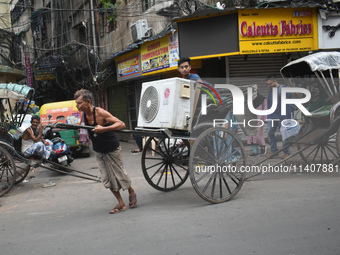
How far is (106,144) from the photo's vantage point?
4.67m

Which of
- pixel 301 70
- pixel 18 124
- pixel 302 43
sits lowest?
pixel 18 124

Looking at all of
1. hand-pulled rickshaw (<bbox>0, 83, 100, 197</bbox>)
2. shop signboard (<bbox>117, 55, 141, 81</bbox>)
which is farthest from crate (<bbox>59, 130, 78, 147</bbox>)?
shop signboard (<bbox>117, 55, 141, 81</bbox>)

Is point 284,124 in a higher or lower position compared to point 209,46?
lower

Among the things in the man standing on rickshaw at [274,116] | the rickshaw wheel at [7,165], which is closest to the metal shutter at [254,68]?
the man standing on rickshaw at [274,116]

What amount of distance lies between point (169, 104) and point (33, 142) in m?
3.67

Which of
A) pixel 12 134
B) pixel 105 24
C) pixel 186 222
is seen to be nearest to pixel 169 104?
pixel 186 222

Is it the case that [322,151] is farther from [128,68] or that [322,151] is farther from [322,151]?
[128,68]

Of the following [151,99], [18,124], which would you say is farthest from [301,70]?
[18,124]

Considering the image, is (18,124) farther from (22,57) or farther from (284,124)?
(22,57)

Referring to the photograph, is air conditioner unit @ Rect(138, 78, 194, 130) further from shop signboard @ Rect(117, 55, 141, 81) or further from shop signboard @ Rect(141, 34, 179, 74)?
shop signboard @ Rect(117, 55, 141, 81)

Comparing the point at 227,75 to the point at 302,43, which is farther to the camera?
the point at 227,75

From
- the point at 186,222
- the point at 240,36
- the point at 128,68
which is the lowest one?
the point at 186,222

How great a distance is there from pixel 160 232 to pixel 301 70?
4.56 meters

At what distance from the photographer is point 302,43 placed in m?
10.8
